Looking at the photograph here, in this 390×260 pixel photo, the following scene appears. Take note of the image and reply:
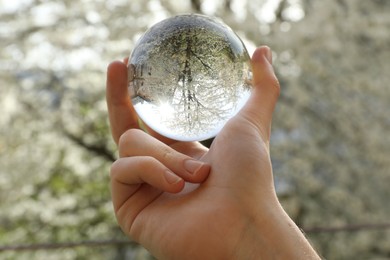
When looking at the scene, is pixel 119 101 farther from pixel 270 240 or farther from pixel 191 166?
pixel 270 240

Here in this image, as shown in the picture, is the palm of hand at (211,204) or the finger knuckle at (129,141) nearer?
the palm of hand at (211,204)

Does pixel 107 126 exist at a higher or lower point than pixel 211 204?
lower

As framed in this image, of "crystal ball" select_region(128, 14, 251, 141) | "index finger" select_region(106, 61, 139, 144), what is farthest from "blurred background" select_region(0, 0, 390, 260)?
"crystal ball" select_region(128, 14, 251, 141)

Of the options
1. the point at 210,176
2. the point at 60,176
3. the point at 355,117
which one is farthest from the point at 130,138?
the point at 355,117

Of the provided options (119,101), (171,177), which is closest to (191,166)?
(171,177)

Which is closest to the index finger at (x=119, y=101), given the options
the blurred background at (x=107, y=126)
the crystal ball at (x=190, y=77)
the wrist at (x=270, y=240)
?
the crystal ball at (x=190, y=77)

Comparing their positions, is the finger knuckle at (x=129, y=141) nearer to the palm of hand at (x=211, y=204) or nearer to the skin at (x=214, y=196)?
the skin at (x=214, y=196)

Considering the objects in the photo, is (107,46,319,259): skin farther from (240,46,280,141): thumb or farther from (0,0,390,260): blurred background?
(0,0,390,260): blurred background
